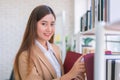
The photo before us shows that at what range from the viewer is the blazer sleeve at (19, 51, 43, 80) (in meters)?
1.42

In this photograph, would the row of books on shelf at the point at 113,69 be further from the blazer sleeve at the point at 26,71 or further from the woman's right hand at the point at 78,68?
the blazer sleeve at the point at 26,71

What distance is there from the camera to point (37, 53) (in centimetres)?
155

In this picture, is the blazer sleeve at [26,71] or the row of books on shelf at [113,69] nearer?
the row of books on shelf at [113,69]

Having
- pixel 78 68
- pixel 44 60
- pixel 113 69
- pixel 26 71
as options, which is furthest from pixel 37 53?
pixel 113 69

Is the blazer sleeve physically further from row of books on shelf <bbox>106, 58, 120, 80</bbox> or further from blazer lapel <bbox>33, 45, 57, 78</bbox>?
row of books on shelf <bbox>106, 58, 120, 80</bbox>

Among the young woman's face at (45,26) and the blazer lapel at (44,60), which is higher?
the young woman's face at (45,26)

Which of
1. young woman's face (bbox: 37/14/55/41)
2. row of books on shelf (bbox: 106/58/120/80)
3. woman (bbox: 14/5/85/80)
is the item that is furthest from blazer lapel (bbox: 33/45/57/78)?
row of books on shelf (bbox: 106/58/120/80)

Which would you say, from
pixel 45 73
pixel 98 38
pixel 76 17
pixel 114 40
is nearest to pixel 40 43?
pixel 45 73

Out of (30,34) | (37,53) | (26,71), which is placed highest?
(30,34)

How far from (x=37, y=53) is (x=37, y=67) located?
0.11 metres

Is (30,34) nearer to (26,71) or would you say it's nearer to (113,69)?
(26,71)

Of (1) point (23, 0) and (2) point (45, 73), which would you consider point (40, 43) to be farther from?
(1) point (23, 0)

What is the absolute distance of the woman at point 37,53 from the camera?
4.77 ft

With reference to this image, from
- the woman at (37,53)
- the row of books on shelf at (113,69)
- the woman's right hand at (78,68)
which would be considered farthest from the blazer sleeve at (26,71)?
the row of books on shelf at (113,69)
